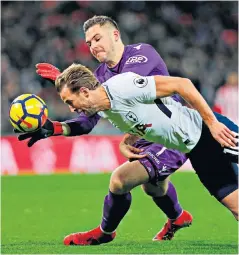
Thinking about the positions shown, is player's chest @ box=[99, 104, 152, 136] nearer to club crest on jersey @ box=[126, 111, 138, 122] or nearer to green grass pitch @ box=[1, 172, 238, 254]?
club crest on jersey @ box=[126, 111, 138, 122]

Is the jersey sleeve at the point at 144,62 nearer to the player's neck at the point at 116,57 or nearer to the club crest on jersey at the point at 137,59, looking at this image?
the club crest on jersey at the point at 137,59

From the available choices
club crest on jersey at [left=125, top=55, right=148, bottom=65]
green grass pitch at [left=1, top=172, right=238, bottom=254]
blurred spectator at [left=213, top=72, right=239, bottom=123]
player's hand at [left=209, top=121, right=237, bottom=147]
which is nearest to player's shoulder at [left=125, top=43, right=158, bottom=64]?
club crest on jersey at [left=125, top=55, right=148, bottom=65]

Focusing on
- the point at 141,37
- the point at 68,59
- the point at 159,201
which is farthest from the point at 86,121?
the point at 141,37

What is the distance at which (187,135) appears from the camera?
264 inches

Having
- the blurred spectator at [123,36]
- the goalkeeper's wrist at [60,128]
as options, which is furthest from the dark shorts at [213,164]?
the blurred spectator at [123,36]

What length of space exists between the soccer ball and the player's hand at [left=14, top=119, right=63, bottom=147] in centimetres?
23

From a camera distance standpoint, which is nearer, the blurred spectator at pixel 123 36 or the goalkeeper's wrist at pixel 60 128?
the goalkeeper's wrist at pixel 60 128

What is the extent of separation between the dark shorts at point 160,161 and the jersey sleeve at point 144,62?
70cm

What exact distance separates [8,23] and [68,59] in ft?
6.17

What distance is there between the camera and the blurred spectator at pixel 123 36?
18.6m

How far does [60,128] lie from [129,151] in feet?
2.48

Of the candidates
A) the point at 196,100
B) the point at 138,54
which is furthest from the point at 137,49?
the point at 196,100

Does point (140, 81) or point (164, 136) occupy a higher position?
point (140, 81)

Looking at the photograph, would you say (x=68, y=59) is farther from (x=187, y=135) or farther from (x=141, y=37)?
(x=187, y=135)
